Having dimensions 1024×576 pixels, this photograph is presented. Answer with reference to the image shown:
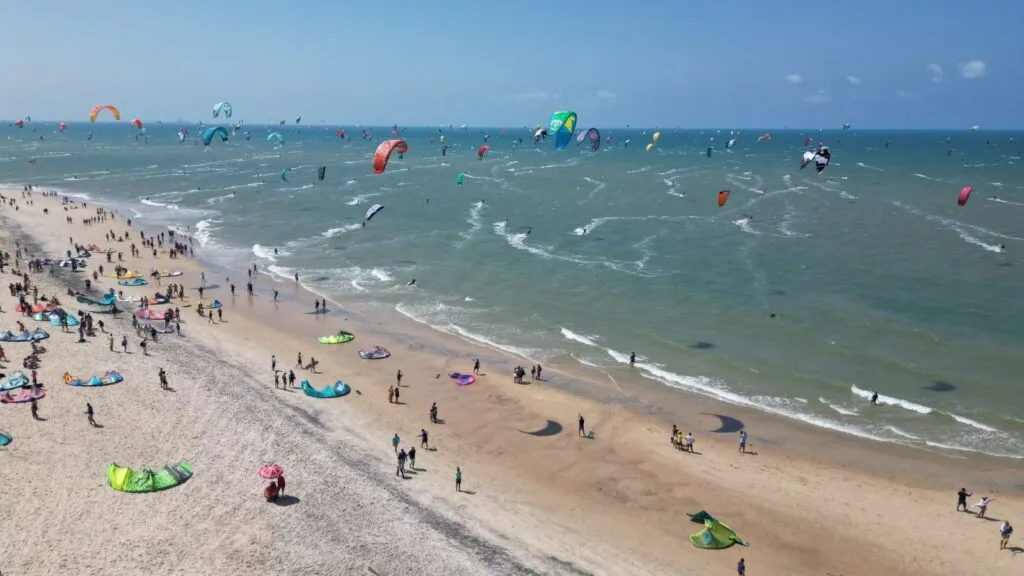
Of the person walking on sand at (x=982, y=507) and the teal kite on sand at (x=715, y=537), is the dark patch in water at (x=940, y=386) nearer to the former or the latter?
the person walking on sand at (x=982, y=507)

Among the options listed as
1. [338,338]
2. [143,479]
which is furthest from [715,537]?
[338,338]

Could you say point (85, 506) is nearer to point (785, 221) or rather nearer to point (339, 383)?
point (339, 383)

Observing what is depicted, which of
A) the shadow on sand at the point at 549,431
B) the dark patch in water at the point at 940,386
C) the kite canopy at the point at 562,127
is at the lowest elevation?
the shadow on sand at the point at 549,431

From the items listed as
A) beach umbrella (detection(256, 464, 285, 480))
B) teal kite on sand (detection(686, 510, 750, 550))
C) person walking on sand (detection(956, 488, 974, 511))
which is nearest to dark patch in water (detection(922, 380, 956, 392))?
person walking on sand (detection(956, 488, 974, 511))

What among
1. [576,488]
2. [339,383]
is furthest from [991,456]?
[339,383]

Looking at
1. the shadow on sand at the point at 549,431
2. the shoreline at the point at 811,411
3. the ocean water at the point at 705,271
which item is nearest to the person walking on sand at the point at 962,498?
the shoreline at the point at 811,411

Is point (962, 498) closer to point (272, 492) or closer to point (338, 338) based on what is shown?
point (272, 492)

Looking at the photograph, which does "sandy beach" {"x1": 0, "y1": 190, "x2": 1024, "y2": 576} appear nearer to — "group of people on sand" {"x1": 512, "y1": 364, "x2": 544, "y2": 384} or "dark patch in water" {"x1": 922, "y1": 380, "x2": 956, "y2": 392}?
"group of people on sand" {"x1": 512, "y1": 364, "x2": 544, "y2": 384}
